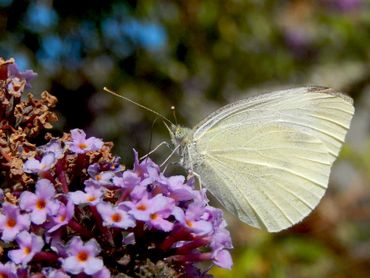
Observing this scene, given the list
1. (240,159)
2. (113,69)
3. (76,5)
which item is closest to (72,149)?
(240,159)

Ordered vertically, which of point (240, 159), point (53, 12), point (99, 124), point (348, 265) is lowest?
point (348, 265)

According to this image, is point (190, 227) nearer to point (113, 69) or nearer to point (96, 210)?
point (96, 210)

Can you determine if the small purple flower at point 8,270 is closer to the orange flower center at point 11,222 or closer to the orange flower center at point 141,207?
the orange flower center at point 11,222

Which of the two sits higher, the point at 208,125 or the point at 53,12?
the point at 53,12

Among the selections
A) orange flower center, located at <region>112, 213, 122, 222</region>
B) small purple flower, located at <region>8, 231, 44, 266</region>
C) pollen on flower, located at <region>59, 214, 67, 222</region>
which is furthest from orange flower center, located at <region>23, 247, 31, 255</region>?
orange flower center, located at <region>112, 213, 122, 222</region>

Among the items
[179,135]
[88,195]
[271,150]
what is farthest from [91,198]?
[271,150]

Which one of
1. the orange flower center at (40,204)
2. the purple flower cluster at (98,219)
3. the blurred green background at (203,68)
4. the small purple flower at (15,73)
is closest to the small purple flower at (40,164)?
the purple flower cluster at (98,219)

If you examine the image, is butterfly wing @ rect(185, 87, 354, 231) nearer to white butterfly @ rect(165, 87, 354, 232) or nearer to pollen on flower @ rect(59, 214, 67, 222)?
white butterfly @ rect(165, 87, 354, 232)
